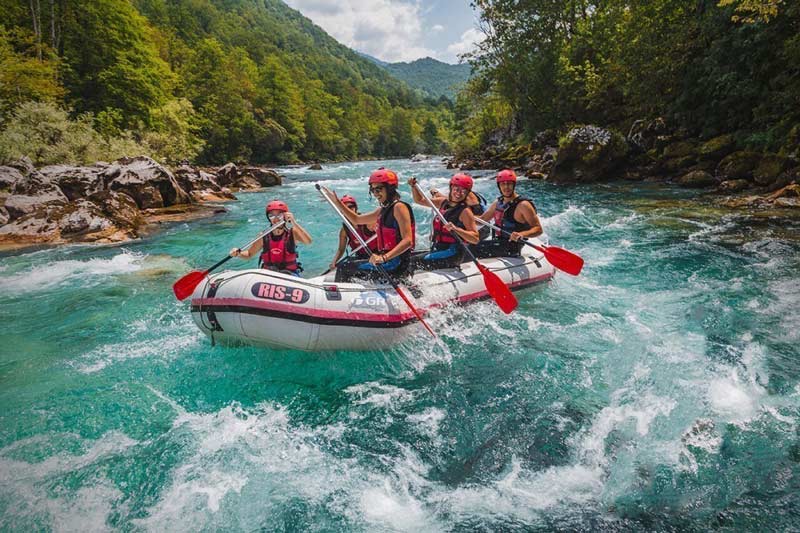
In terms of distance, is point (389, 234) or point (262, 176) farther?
point (262, 176)

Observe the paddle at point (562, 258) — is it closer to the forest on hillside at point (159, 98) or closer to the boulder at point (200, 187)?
the boulder at point (200, 187)

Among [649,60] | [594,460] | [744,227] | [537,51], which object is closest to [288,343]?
[594,460]

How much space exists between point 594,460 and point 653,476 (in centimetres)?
39

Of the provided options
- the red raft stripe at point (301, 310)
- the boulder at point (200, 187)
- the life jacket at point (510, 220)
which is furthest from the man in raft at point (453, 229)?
the boulder at point (200, 187)

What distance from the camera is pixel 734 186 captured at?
1280 centimetres

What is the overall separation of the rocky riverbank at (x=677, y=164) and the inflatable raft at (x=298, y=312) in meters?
10.8

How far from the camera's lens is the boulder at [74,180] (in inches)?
512

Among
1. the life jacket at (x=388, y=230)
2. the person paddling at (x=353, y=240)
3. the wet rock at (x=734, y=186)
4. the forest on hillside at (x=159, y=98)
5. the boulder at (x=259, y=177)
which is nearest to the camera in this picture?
the life jacket at (x=388, y=230)

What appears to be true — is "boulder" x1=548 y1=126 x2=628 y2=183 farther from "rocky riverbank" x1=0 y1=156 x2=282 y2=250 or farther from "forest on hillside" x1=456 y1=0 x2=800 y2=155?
"rocky riverbank" x1=0 y1=156 x2=282 y2=250

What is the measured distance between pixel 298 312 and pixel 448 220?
2514mm

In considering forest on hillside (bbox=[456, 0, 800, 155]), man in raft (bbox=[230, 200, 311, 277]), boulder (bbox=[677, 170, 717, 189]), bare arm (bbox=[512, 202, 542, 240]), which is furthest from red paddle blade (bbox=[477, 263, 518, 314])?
boulder (bbox=[677, 170, 717, 189])

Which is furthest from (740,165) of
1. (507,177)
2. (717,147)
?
(507,177)

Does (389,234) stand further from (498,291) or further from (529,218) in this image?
(529,218)

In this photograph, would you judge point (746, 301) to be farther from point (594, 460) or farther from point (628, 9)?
point (628, 9)
